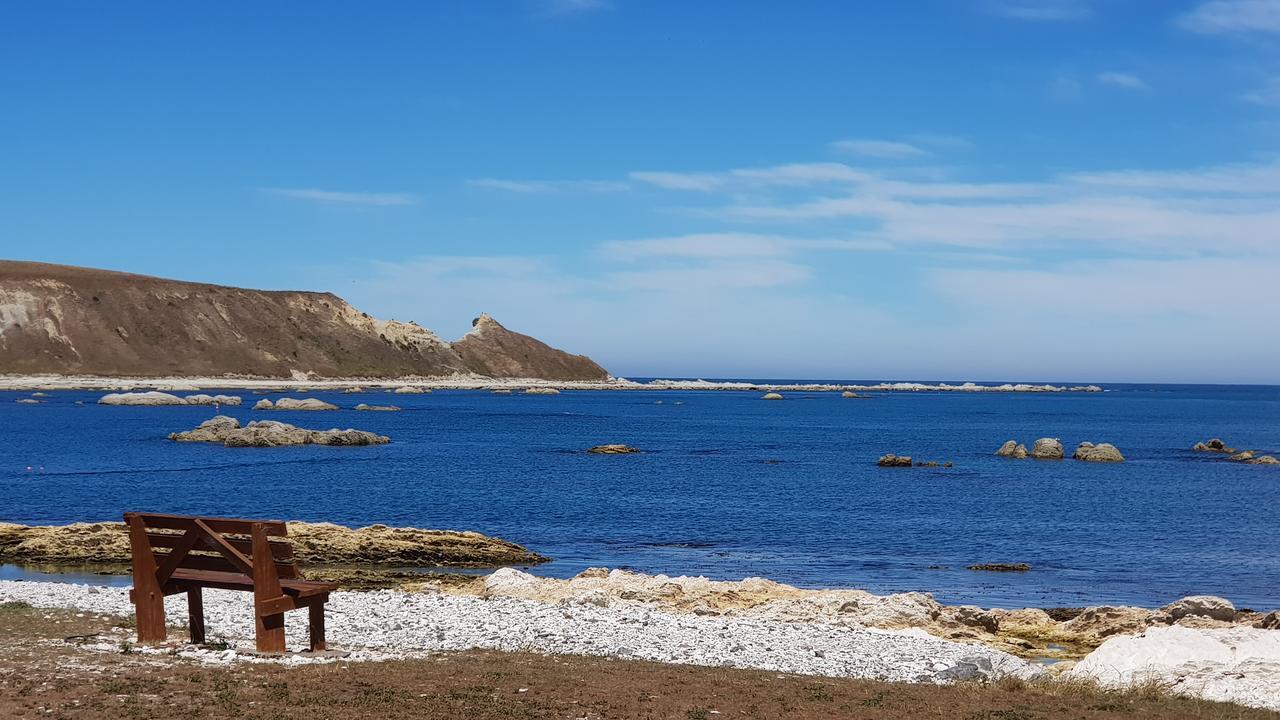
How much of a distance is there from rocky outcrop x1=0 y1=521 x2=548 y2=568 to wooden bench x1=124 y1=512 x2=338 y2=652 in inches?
544

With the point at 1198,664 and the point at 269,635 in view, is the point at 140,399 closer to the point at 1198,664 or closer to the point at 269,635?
the point at 269,635

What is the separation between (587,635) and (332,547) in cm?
1340

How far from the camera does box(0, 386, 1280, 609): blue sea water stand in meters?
29.7

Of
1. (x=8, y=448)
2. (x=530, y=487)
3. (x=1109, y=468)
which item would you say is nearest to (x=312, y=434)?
(x=8, y=448)

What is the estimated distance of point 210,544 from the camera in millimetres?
13141

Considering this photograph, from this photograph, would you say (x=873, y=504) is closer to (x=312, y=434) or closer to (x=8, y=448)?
(x=312, y=434)

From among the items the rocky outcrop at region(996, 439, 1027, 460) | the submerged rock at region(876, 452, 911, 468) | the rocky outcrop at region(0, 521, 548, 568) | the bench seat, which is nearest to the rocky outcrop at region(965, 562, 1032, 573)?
the rocky outcrop at region(0, 521, 548, 568)

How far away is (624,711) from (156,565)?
6.43 m

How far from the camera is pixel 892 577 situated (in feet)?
91.9

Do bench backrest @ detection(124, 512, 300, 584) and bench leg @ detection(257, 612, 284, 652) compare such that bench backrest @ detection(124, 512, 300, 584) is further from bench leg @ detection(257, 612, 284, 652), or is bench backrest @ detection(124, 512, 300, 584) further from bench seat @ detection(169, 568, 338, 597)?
bench leg @ detection(257, 612, 284, 652)

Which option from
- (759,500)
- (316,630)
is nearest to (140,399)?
(759,500)

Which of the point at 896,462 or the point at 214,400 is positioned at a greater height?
the point at 214,400

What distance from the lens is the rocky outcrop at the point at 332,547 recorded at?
2742cm

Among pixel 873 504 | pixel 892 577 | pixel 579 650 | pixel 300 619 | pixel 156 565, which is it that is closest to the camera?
pixel 156 565
